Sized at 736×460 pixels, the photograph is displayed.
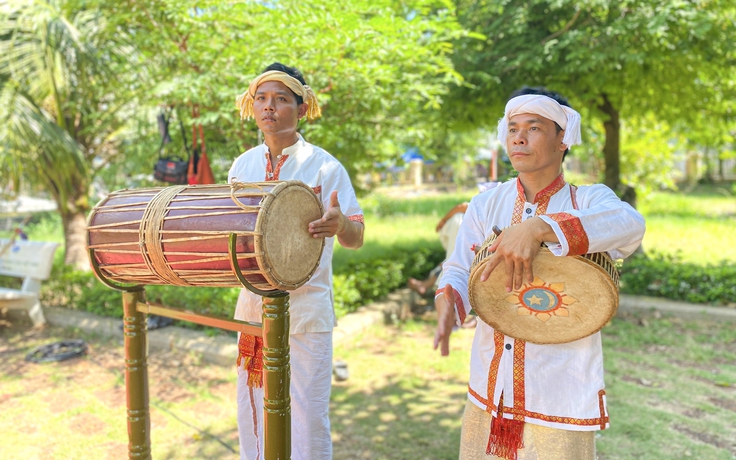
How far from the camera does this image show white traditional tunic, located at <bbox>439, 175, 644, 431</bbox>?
6.13ft

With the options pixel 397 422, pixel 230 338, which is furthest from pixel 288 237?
pixel 230 338

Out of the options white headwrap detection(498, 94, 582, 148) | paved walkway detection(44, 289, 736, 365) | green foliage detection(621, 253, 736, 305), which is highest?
white headwrap detection(498, 94, 582, 148)

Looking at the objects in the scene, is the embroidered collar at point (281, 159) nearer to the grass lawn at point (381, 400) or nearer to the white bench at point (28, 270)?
→ the grass lawn at point (381, 400)

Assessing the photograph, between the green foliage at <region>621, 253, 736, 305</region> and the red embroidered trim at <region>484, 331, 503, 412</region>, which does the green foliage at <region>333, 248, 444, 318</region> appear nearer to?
the green foliage at <region>621, 253, 736, 305</region>

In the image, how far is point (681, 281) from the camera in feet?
21.2

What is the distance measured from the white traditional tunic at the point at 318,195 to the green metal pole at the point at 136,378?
19.5 inches

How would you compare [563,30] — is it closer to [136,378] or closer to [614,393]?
Answer: [614,393]

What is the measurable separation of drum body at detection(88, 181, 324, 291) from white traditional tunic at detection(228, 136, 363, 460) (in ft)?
0.94

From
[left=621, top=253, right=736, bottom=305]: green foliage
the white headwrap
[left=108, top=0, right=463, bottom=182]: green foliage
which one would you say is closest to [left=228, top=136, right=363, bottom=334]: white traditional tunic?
the white headwrap

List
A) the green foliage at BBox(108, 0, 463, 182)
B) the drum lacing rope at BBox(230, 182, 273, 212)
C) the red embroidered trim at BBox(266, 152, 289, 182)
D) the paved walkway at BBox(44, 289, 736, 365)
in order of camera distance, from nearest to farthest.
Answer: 1. the drum lacing rope at BBox(230, 182, 273, 212)
2. the red embroidered trim at BBox(266, 152, 289, 182)
3. the green foliage at BBox(108, 0, 463, 182)
4. the paved walkway at BBox(44, 289, 736, 365)

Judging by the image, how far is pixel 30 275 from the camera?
6348mm

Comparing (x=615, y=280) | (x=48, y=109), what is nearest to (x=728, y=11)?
(x=615, y=280)

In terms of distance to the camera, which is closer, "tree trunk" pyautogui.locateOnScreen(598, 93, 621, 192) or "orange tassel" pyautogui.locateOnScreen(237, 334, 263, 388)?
"orange tassel" pyautogui.locateOnScreen(237, 334, 263, 388)

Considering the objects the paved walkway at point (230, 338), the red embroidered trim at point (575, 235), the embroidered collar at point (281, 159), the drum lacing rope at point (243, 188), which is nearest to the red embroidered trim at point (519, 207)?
the red embroidered trim at point (575, 235)
